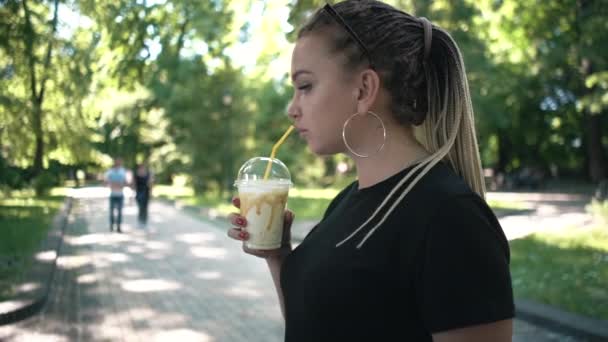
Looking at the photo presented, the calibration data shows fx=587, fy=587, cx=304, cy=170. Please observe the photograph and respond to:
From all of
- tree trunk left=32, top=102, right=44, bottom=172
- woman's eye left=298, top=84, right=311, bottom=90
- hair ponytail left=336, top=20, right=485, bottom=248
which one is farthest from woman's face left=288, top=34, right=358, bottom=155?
tree trunk left=32, top=102, right=44, bottom=172

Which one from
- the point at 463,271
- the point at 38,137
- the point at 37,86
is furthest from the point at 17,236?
the point at 463,271

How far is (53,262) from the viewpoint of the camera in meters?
8.91

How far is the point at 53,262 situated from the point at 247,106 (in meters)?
18.9

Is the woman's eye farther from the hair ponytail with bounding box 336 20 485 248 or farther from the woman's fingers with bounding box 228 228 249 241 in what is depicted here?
the woman's fingers with bounding box 228 228 249 241

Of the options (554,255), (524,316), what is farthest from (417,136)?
(554,255)

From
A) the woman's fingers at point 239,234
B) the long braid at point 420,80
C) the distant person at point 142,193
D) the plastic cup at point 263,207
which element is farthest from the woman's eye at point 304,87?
the distant person at point 142,193

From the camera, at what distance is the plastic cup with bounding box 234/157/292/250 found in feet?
6.25

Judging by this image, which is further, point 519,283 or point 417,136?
point 519,283

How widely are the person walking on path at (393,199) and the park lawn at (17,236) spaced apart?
6.45 meters

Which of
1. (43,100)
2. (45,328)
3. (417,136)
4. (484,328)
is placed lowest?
(45,328)

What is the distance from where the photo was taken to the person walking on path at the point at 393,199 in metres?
1.18

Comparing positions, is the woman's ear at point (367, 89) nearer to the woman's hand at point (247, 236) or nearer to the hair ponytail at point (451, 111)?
the hair ponytail at point (451, 111)

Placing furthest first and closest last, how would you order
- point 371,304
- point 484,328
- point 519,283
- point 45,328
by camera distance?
1. point 519,283
2. point 45,328
3. point 371,304
4. point 484,328

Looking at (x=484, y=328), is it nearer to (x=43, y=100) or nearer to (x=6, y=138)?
(x=6, y=138)
